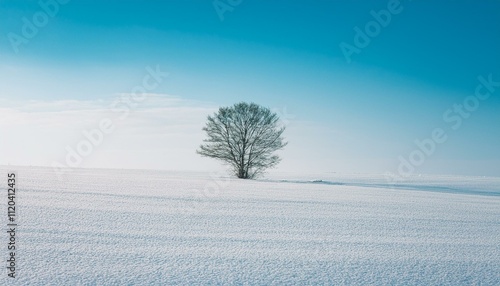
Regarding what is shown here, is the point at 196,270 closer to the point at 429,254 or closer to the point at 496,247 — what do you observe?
the point at 429,254

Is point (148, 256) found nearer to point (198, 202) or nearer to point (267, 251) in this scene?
point (267, 251)

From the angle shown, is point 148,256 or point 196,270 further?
point 148,256

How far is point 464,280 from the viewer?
12.0ft

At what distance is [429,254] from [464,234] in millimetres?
1976

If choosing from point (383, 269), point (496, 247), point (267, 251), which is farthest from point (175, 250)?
point (496, 247)

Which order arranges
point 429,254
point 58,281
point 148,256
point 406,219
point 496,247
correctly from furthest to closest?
point 406,219 → point 496,247 → point 429,254 → point 148,256 → point 58,281

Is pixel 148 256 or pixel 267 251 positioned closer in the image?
pixel 148 256

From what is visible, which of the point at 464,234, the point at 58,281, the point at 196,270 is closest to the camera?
the point at 58,281

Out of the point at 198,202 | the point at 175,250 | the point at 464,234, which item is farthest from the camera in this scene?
the point at 198,202

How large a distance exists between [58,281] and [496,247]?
5970 millimetres

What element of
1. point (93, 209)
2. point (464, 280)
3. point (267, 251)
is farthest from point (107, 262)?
point (464, 280)

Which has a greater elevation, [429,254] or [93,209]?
[93,209]

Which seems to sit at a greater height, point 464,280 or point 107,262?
point 107,262

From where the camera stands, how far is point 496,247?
5027 mm
